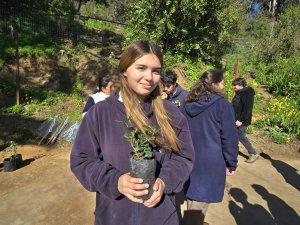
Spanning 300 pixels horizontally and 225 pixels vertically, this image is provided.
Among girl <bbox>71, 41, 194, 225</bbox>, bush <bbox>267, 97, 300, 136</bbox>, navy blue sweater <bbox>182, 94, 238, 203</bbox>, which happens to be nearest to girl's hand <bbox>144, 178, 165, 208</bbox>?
girl <bbox>71, 41, 194, 225</bbox>

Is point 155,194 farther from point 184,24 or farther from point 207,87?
point 184,24

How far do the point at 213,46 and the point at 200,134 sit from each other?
12.9m

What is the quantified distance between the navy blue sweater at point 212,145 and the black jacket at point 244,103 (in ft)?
10.5

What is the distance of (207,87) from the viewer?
10.1 feet

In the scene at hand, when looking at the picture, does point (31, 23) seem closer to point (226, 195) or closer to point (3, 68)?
point (3, 68)

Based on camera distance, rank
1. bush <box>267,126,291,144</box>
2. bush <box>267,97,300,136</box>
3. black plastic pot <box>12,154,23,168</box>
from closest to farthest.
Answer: black plastic pot <box>12,154,23,168</box>
bush <box>267,126,291,144</box>
bush <box>267,97,300,136</box>

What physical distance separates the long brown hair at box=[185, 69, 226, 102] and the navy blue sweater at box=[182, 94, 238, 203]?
0.20ft

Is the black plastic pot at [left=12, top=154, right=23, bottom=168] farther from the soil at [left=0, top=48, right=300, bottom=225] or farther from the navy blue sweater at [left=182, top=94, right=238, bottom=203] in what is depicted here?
the navy blue sweater at [left=182, top=94, right=238, bottom=203]


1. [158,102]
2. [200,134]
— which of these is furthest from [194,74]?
[158,102]

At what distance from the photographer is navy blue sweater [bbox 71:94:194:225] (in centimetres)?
159

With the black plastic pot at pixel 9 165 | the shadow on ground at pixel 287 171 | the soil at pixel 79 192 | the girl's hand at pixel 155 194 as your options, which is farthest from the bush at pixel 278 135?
the girl's hand at pixel 155 194

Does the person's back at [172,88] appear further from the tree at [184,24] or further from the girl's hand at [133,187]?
the tree at [184,24]

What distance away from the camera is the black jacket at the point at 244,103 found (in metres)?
5.93

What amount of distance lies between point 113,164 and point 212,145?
1.56 metres
